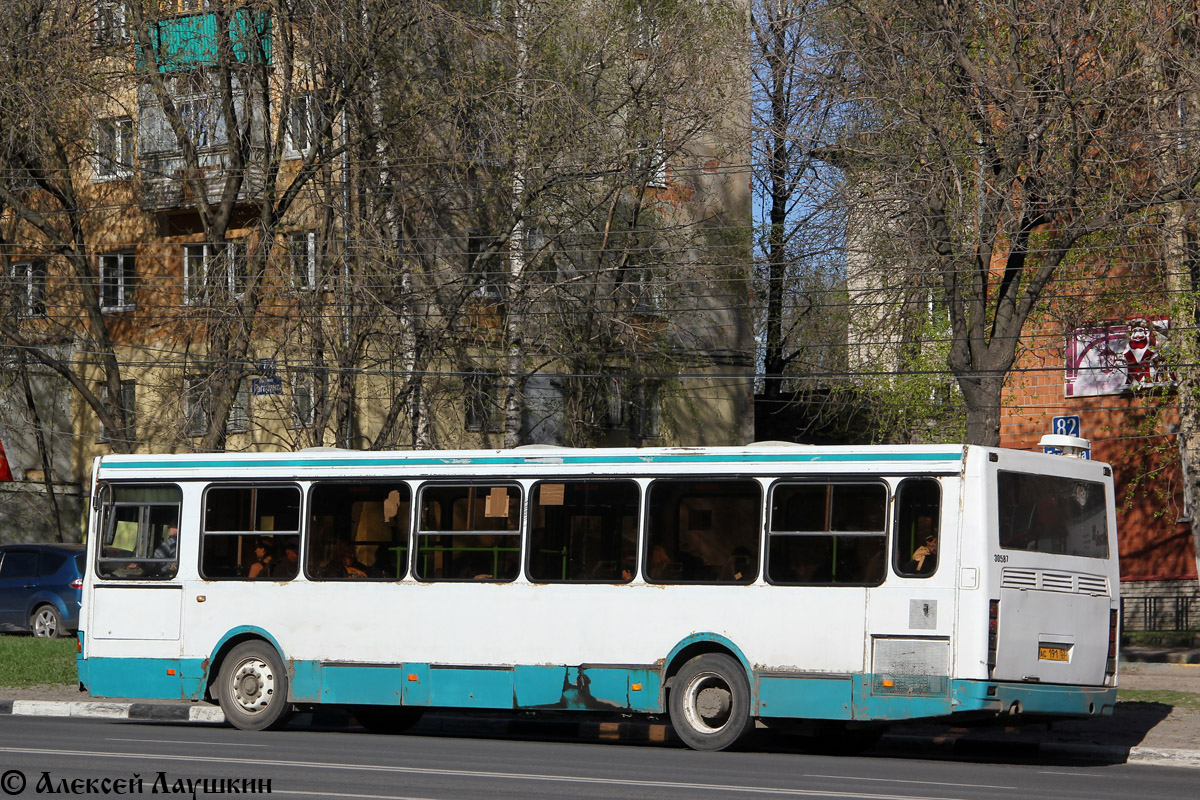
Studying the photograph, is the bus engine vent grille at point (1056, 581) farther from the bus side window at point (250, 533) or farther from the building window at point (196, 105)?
the building window at point (196, 105)

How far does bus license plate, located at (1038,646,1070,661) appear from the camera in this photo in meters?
13.6

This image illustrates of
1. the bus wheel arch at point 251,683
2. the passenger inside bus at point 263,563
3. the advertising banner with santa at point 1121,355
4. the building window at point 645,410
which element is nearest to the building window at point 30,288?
the building window at point 645,410

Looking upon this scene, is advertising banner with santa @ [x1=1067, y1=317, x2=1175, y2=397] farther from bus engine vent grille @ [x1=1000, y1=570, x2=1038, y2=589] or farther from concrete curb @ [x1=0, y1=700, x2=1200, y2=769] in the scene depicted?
bus engine vent grille @ [x1=1000, y1=570, x2=1038, y2=589]

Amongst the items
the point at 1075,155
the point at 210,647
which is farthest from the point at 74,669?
the point at 1075,155

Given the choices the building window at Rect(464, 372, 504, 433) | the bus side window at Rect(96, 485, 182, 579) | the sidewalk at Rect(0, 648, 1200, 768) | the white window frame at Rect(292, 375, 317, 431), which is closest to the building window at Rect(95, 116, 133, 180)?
the white window frame at Rect(292, 375, 317, 431)

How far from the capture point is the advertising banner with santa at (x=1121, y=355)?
22.1 meters

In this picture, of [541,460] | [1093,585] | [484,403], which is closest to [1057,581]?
[1093,585]

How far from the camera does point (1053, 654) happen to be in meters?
13.7

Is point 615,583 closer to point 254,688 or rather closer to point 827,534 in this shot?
point 827,534

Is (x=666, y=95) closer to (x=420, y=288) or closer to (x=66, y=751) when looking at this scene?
(x=420, y=288)

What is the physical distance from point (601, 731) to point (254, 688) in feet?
12.1

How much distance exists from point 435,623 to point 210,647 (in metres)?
2.59

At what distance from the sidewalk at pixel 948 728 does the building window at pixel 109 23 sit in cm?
1216

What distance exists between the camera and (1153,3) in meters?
20.5
